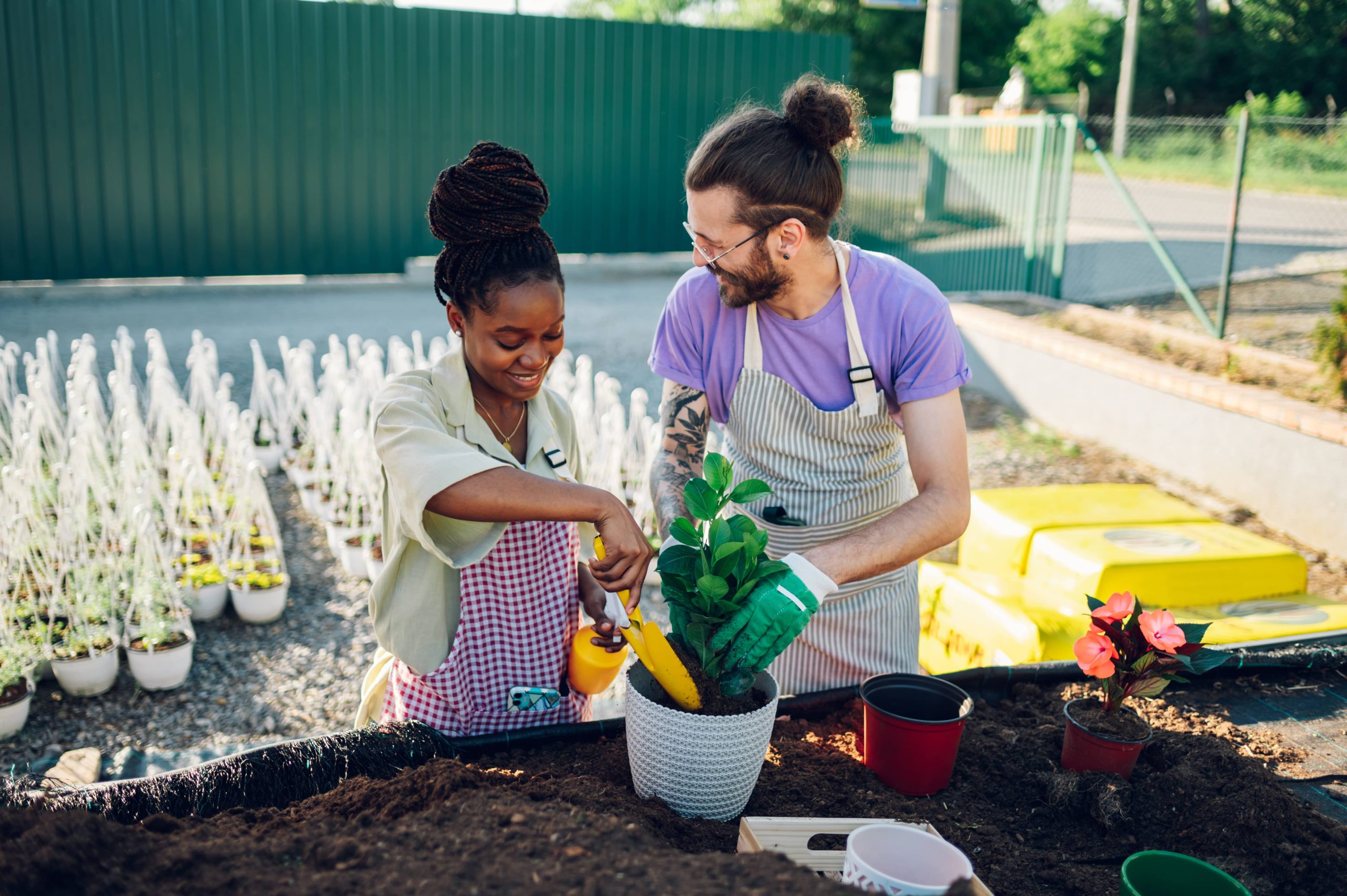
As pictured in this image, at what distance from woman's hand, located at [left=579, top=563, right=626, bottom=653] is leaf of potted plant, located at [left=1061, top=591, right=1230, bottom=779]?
2.52ft

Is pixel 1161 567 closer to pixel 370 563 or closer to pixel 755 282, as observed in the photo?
pixel 755 282

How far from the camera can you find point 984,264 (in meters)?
8.59

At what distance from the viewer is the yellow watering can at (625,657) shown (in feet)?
4.49

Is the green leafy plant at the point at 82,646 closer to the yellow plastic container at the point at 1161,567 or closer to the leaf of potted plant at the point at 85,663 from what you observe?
the leaf of potted plant at the point at 85,663

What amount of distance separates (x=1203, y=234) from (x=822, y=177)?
12.7 meters

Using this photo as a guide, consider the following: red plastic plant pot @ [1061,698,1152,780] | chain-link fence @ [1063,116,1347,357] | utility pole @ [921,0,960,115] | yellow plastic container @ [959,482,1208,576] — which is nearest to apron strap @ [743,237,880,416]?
red plastic plant pot @ [1061,698,1152,780]

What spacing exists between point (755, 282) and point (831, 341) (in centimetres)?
21

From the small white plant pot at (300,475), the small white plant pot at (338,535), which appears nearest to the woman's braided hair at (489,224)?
the small white plant pot at (338,535)

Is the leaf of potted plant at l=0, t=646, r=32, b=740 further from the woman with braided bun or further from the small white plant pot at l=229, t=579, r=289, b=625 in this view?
the woman with braided bun

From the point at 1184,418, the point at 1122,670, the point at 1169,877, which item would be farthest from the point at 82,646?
the point at 1184,418

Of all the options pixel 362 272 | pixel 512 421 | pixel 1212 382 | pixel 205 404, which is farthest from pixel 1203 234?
pixel 512 421

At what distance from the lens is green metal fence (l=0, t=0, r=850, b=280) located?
296 inches

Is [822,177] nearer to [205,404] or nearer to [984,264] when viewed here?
[205,404]

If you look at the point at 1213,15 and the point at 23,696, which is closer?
the point at 23,696
